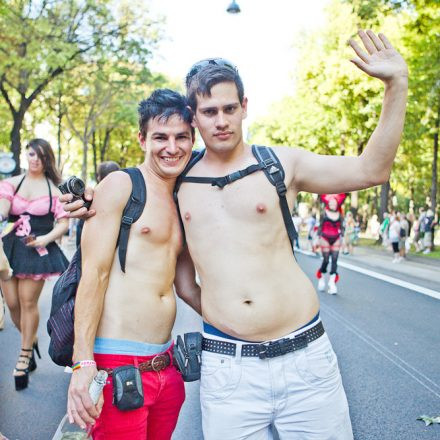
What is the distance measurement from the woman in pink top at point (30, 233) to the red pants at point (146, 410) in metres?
2.74

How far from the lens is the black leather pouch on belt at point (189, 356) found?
2424 millimetres

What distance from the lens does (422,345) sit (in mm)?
6473

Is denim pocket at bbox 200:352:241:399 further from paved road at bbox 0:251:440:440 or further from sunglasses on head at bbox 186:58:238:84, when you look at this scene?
paved road at bbox 0:251:440:440

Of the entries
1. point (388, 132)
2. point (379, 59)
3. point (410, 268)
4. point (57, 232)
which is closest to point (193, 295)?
point (388, 132)

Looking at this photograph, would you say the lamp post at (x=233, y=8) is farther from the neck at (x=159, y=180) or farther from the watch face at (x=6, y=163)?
the neck at (x=159, y=180)

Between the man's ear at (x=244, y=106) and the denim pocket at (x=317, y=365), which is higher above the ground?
the man's ear at (x=244, y=106)

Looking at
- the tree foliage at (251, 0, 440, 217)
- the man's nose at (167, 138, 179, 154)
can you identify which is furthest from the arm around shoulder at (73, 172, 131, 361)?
the tree foliage at (251, 0, 440, 217)

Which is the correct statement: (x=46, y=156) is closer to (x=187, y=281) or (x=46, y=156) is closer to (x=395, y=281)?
(x=187, y=281)

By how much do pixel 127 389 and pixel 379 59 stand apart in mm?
1657

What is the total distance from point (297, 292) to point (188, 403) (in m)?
2.62

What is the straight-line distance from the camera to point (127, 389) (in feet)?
7.52

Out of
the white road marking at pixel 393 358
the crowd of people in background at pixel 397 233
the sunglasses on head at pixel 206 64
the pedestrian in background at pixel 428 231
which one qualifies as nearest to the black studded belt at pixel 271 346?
the sunglasses on head at pixel 206 64

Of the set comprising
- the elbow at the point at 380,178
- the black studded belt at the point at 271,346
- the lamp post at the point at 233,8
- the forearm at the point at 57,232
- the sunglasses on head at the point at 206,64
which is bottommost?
the black studded belt at the point at 271,346

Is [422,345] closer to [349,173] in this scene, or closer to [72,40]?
[349,173]
